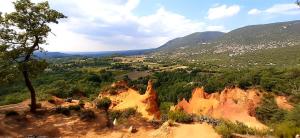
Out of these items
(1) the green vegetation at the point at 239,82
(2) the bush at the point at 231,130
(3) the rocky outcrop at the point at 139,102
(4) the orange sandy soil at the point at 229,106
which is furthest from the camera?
(1) the green vegetation at the point at 239,82

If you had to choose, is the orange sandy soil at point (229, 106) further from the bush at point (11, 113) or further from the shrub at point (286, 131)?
the bush at point (11, 113)

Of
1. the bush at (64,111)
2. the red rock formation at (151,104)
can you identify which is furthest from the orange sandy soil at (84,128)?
the red rock formation at (151,104)

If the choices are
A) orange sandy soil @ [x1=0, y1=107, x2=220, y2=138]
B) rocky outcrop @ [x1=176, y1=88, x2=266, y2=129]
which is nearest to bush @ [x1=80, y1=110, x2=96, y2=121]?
orange sandy soil @ [x1=0, y1=107, x2=220, y2=138]

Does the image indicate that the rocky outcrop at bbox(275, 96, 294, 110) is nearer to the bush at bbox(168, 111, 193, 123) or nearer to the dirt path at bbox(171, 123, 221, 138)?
the bush at bbox(168, 111, 193, 123)

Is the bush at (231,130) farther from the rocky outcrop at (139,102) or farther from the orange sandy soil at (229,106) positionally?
the orange sandy soil at (229,106)

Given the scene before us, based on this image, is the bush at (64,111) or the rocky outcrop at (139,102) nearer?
the bush at (64,111)

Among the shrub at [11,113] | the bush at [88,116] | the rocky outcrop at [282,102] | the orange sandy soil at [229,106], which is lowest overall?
the rocky outcrop at [282,102]

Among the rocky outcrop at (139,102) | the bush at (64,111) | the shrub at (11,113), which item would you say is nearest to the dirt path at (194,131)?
the rocky outcrop at (139,102)

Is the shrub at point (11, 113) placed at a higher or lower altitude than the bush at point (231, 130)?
higher

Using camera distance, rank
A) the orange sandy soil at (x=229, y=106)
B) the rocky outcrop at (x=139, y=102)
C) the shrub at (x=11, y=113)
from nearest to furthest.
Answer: the shrub at (x=11, y=113) < the rocky outcrop at (x=139, y=102) < the orange sandy soil at (x=229, y=106)

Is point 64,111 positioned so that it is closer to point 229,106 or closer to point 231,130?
point 231,130

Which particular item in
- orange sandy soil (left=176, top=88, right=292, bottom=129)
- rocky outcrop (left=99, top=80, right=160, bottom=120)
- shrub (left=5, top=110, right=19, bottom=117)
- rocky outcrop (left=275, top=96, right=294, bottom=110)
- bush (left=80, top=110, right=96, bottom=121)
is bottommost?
rocky outcrop (left=275, top=96, right=294, bottom=110)

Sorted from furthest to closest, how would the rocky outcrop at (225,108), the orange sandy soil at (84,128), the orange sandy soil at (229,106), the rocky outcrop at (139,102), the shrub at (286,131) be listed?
the orange sandy soil at (229,106) < the rocky outcrop at (225,108) < the rocky outcrop at (139,102) < the orange sandy soil at (84,128) < the shrub at (286,131)

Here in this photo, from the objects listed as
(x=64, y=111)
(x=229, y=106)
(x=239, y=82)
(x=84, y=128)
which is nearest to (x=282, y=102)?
(x=239, y=82)
